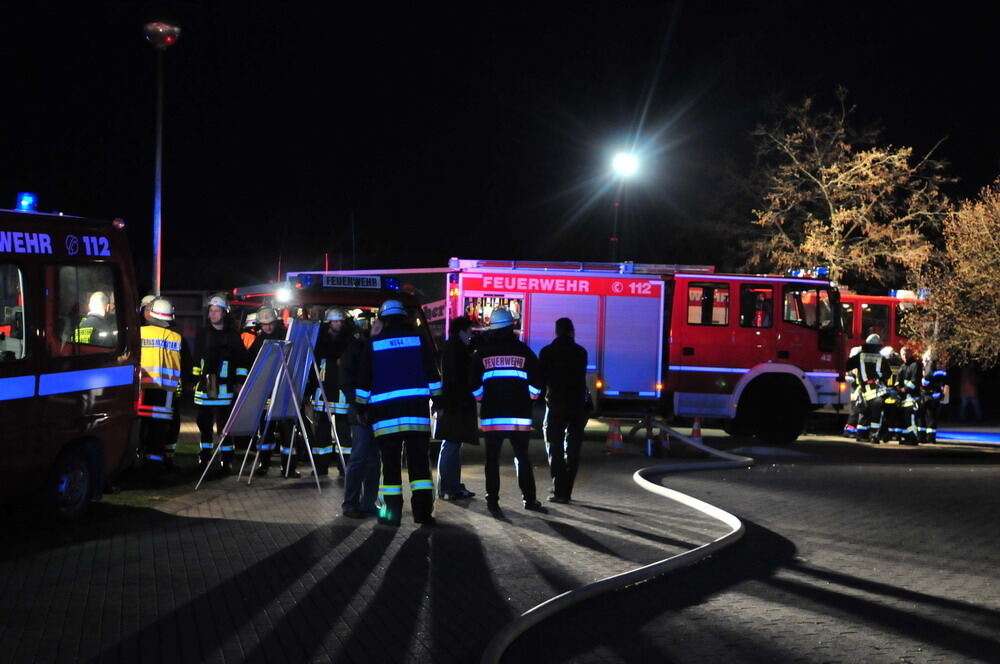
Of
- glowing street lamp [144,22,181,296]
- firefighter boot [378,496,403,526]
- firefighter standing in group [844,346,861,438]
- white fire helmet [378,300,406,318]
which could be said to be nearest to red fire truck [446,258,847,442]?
firefighter standing in group [844,346,861,438]

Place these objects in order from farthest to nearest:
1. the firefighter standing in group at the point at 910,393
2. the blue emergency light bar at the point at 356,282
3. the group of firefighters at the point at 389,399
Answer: the firefighter standing in group at the point at 910,393
the blue emergency light bar at the point at 356,282
the group of firefighters at the point at 389,399

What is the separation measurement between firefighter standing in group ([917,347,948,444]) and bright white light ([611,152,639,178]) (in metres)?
6.34

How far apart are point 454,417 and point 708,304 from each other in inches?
317

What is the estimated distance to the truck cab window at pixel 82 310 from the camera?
8.42 m

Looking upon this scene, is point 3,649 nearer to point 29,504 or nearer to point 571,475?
point 29,504

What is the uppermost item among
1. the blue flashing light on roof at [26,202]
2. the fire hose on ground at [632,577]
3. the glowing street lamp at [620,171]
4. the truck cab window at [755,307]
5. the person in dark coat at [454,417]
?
the glowing street lamp at [620,171]

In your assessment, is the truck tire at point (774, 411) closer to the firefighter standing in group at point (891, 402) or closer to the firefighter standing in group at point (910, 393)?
the firefighter standing in group at point (891, 402)

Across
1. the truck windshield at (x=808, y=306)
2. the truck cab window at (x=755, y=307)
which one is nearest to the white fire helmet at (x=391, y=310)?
the truck cab window at (x=755, y=307)

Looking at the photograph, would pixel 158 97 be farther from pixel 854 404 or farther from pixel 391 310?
pixel 854 404

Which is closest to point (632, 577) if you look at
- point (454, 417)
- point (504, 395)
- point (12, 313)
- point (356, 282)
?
point (504, 395)

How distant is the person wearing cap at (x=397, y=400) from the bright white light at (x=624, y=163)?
12034mm

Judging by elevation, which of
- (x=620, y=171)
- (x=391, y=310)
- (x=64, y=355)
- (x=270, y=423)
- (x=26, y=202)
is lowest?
(x=270, y=423)

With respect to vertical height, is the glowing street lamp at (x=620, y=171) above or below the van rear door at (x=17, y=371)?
above

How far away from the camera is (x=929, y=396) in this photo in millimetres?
20125
